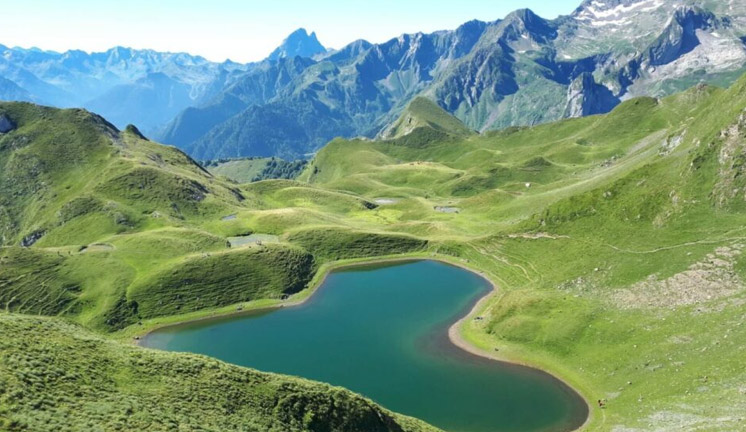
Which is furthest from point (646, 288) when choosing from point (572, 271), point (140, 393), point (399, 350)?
point (140, 393)

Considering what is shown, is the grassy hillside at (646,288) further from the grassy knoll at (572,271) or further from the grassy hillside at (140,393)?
the grassy hillside at (140,393)

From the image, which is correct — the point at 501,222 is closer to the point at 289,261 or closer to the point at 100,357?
the point at 289,261

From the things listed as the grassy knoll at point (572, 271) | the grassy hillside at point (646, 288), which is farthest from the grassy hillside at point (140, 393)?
the grassy knoll at point (572, 271)

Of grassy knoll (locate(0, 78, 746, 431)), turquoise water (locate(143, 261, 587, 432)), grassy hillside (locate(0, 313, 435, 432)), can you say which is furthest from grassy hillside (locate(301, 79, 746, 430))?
grassy hillside (locate(0, 313, 435, 432))

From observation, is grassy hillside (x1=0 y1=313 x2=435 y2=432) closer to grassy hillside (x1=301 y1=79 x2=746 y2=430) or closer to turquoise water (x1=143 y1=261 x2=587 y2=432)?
turquoise water (x1=143 y1=261 x2=587 y2=432)

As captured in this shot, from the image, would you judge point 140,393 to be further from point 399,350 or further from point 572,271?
point 572,271

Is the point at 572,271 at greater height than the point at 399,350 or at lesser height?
greater
